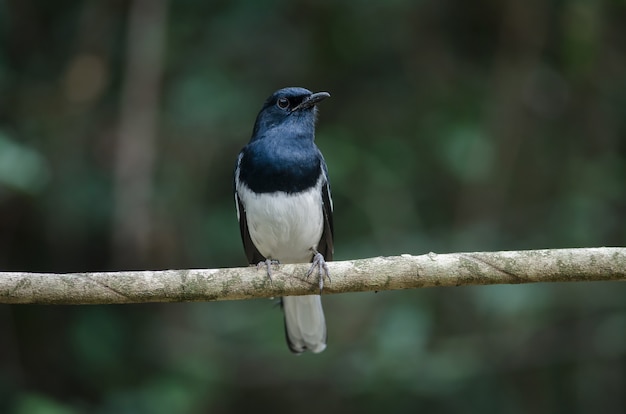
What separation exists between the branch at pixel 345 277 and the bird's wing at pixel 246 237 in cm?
130

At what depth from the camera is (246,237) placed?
17.0 ft

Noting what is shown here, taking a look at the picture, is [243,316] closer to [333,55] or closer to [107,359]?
[107,359]

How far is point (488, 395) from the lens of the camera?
6754 mm

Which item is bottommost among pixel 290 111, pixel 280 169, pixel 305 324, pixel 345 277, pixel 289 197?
pixel 305 324

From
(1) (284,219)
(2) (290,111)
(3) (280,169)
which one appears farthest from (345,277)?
(2) (290,111)

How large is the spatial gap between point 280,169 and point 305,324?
980 mm

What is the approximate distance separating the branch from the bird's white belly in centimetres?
103

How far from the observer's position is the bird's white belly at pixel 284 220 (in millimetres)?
4812

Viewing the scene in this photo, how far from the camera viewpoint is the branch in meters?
3.61

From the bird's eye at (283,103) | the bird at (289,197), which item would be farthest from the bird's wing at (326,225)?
Answer: the bird's eye at (283,103)

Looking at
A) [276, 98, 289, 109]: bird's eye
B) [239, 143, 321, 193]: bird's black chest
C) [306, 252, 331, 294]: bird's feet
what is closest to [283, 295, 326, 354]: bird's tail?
[239, 143, 321, 193]: bird's black chest

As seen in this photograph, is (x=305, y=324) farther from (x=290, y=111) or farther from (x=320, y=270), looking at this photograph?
(x=320, y=270)

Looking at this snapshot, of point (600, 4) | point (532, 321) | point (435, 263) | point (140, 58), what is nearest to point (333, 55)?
point (140, 58)

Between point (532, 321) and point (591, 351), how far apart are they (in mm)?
536
